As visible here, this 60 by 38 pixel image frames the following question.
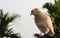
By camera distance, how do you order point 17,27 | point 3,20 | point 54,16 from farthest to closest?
point 17,27 → point 54,16 → point 3,20

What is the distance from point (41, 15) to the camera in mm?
2242

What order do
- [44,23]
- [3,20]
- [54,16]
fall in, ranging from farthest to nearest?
[54,16] → [3,20] → [44,23]

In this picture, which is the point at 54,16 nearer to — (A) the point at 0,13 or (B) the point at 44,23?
(A) the point at 0,13

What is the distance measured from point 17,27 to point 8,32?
0.48 m

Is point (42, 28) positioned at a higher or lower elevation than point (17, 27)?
higher

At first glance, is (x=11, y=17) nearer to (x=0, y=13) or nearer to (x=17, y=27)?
(x=0, y=13)

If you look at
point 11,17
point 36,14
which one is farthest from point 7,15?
point 36,14

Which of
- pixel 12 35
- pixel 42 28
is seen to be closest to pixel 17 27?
pixel 12 35

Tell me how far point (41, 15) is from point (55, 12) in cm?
157

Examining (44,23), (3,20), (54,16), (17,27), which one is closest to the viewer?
(44,23)

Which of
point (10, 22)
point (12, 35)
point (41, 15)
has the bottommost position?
point (12, 35)

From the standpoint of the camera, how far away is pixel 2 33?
3322 mm

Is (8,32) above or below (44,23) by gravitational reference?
below

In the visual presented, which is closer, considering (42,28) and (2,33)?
(42,28)
